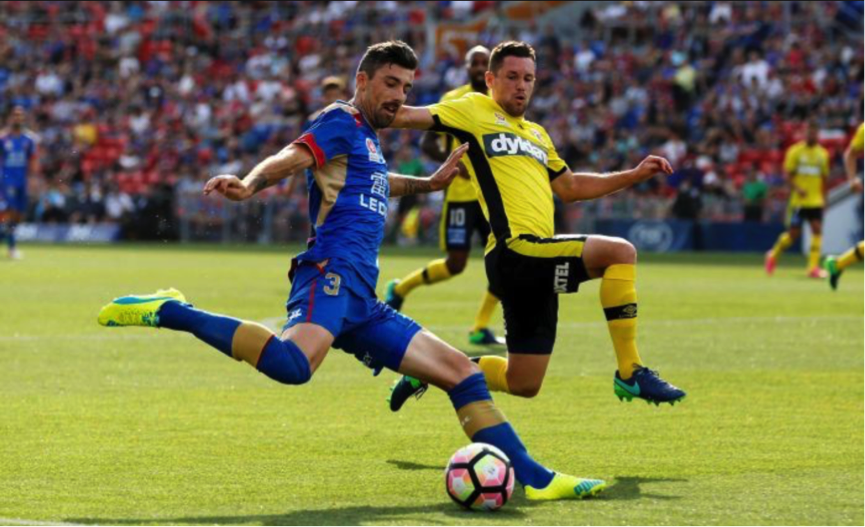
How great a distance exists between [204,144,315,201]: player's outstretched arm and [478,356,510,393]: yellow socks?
2200 mm

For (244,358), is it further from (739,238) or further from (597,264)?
(739,238)

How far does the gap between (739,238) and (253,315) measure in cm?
1771

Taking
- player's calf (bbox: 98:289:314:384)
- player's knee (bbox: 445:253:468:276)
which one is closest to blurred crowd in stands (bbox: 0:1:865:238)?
player's knee (bbox: 445:253:468:276)

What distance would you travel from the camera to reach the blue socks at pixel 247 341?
6.81m

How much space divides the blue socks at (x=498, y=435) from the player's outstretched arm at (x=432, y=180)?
1.15 metres

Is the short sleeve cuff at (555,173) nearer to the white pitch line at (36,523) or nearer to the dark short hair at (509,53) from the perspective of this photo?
the dark short hair at (509,53)

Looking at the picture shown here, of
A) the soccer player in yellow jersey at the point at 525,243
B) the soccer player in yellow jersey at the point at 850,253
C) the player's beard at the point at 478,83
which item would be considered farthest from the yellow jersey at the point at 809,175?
the soccer player in yellow jersey at the point at 525,243

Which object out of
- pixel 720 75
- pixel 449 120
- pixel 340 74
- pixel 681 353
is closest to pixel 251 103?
pixel 340 74

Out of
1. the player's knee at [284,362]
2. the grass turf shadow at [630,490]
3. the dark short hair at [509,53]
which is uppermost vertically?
the dark short hair at [509,53]

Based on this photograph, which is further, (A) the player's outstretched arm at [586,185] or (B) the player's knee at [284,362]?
(A) the player's outstretched arm at [586,185]

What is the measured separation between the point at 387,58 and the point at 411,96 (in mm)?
31082

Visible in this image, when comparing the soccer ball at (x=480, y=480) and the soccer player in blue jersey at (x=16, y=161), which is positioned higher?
the soccer player in blue jersey at (x=16, y=161)

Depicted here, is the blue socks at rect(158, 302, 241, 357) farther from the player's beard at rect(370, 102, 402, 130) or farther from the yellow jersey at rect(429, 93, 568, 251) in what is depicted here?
the yellow jersey at rect(429, 93, 568, 251)

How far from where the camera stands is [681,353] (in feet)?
44.9
